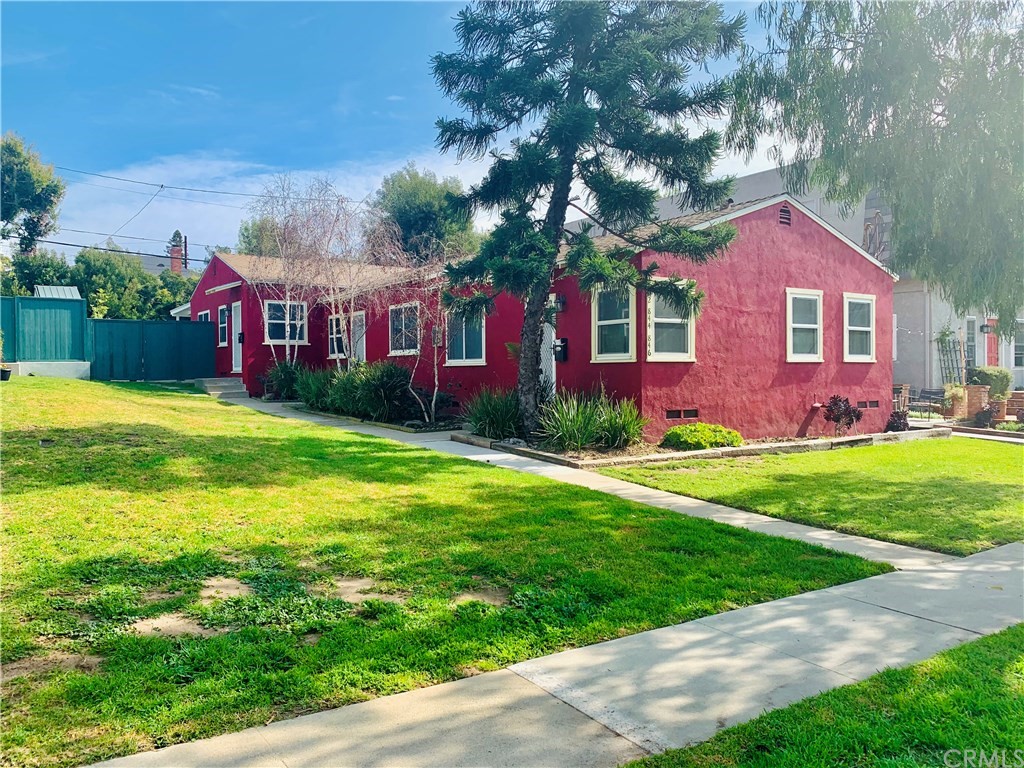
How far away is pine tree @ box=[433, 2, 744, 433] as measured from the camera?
10414 mm

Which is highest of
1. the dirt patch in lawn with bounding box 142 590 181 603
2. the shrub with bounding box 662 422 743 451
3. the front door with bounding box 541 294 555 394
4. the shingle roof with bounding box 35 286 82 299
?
the shingle roof with bounding box 35 286 82 299

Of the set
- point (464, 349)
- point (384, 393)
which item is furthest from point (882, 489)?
point (384, 393)

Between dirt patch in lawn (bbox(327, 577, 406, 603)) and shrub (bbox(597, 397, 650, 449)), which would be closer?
dirt patch in lawn (bbox(327, 577, 406, 603))

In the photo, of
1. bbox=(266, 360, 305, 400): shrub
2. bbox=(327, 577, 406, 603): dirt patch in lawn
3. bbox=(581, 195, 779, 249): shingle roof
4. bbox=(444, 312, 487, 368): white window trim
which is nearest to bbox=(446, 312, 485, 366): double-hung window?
bbox=(444, 312, 487, 368): white window trim

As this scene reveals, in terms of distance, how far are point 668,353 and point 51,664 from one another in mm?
10191

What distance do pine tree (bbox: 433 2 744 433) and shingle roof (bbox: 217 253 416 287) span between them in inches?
171

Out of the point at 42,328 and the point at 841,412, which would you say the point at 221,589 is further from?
the point at 42,328

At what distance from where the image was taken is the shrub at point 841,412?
1369 centimetres

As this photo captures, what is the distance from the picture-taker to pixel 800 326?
13.8 metres

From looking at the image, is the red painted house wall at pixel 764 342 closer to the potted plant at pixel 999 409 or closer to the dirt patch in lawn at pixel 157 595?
the potted plant at pixel 999 409

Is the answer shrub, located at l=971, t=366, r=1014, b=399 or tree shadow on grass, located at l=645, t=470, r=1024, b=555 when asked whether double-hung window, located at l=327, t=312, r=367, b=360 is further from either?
shrub, located at l=971, t=366, r=1014, b=399

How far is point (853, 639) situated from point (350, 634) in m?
2.83

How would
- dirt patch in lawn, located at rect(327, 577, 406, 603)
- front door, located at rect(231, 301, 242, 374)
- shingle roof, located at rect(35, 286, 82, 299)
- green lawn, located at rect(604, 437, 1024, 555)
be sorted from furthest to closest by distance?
front door, located at rect(231, 301, 242, 374) < shingle roof, located at rect(35, 286, 82, 299) < green lawn, located at rect(604, 437, 1024, 555) < dirt patch in lawn, located at rect(327, 577, 406, 603)

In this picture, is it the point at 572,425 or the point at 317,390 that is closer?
the point at 572,425
